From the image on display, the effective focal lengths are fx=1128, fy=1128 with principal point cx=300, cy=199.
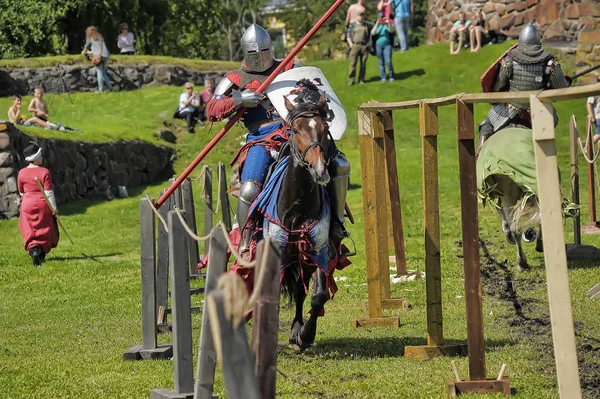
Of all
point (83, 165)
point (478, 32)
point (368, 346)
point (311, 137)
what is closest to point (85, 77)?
point (83, 165)

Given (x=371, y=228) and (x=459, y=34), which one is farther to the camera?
(x=459, y=34)

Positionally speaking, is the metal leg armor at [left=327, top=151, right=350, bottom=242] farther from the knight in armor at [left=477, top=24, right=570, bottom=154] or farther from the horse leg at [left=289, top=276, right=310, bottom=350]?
the knight in armor at [left=477, top=24, right=570, bottom=154]

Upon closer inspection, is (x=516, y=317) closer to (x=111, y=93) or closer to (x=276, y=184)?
(x=276, y=184)

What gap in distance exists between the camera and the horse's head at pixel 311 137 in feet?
24.8

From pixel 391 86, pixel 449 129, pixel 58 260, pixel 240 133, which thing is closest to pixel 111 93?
pixel 240 133

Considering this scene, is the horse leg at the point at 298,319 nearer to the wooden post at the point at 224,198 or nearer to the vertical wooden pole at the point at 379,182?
the vertical wooden pole at the point at 379,182

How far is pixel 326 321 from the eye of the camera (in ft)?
33.6

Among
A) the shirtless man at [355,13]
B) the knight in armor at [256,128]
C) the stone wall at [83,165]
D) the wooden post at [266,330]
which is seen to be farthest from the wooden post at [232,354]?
the shirtless man at [355,13]

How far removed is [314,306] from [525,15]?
988 inches

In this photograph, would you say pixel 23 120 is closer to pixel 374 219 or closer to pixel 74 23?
pixel 74 23

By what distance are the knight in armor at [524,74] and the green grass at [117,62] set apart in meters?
20.1

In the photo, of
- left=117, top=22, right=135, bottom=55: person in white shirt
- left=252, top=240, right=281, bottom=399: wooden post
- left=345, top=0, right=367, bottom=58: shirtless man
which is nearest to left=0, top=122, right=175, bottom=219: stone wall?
left=345, top=0, right=367, bottom=58: shirtless man

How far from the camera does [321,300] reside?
27.6ft

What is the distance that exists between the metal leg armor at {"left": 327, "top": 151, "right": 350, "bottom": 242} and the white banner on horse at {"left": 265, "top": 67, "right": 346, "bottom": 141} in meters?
0.21
